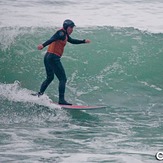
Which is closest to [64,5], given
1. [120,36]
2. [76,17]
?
[76,17]

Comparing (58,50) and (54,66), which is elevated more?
(58,50)

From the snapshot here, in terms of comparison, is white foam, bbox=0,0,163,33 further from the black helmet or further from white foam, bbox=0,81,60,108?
the black helmet

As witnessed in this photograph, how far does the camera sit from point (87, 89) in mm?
13391

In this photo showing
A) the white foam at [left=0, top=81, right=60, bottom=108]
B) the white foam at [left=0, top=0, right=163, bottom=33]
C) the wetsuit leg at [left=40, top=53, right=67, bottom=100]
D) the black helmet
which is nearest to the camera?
the black helmet

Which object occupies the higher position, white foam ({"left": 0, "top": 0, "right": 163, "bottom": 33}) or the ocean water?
white foam ({"left": 0, "top": 0, "right": 163, "bottom": 33})

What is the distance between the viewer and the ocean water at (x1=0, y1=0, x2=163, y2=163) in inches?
345

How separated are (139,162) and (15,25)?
11.4 metres

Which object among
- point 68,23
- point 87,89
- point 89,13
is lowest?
point 87,89

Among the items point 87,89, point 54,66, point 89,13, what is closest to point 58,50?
point 54,66

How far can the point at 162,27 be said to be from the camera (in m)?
19.6

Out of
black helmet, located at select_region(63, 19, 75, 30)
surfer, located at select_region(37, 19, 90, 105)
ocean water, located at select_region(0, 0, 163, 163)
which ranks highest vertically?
black helmet, located at select_region(63, 19, 75, 30)

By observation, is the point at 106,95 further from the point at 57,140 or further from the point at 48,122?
the point at 57,140

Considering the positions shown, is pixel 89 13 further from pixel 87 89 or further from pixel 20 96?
pixel 20 96

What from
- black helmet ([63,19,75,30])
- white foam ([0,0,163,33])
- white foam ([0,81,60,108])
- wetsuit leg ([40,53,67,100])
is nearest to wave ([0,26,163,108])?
white foam ([0,81,60,108])
